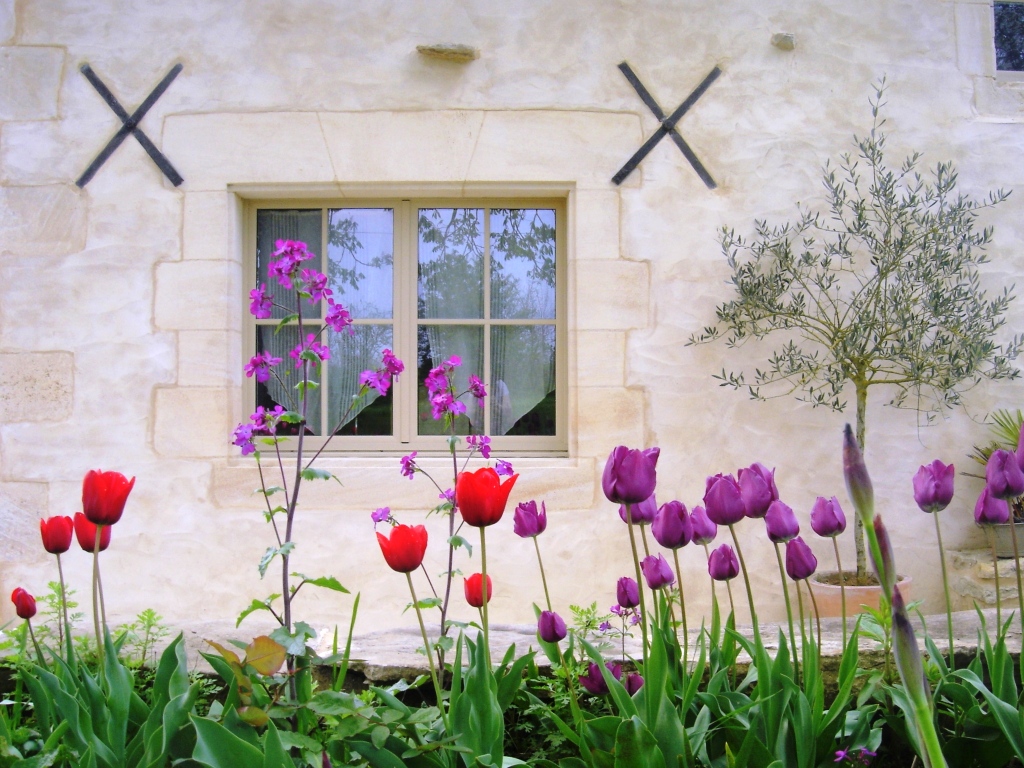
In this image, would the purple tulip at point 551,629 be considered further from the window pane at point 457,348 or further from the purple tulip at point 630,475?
the window pane at point 457,348

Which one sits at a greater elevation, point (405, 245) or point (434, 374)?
point (405, 245)

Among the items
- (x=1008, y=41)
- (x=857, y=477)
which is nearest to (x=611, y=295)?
(x=1008, y=41)

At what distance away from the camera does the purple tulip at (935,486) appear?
4.06ft

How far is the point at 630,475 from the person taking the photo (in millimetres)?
1050

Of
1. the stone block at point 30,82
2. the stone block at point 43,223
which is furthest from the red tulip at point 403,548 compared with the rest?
the stone block at point 30,82

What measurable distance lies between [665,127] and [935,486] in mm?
2725

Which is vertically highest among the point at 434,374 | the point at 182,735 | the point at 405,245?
the point at 405,245

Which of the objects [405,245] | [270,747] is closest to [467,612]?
[405,245]

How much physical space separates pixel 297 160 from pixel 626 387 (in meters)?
1.68

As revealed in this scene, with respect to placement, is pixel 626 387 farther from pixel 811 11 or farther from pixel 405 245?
pixel 811 11

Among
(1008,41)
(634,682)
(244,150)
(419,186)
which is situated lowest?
(634,682)

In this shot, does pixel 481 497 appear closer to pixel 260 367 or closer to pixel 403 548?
pixel 403 548

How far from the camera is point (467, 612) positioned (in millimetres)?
3459

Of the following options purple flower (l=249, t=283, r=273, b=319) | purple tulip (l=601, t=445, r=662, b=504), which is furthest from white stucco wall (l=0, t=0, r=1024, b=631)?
purple tulip (l=601, t=445, r=662, b=504)
